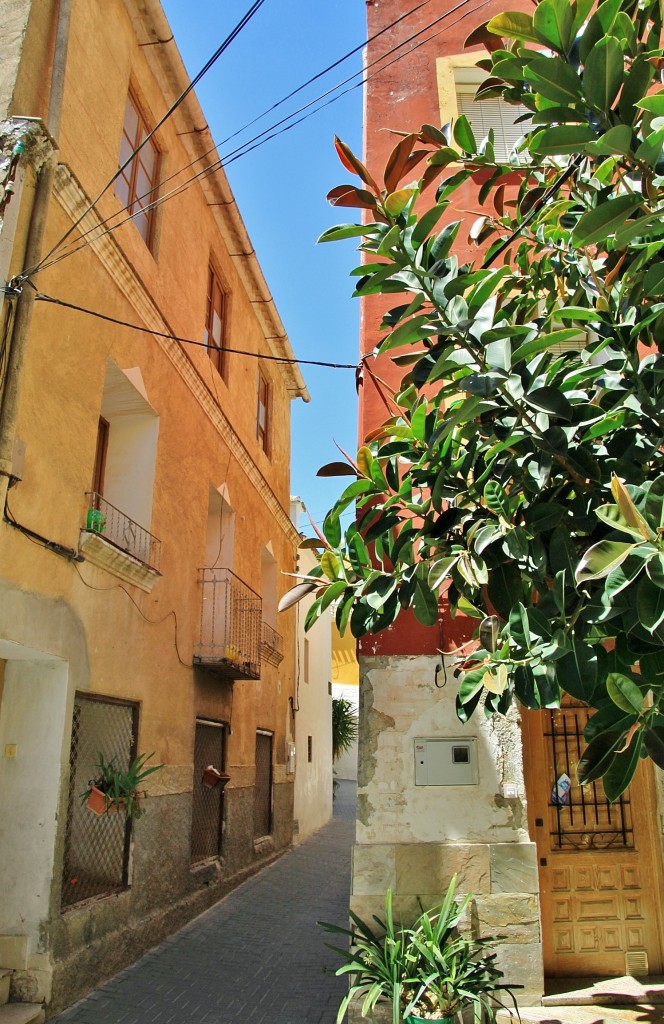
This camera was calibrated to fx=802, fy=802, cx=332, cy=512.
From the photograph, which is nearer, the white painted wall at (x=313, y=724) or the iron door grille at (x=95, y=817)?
the iron door grille at (x=95, y=817)

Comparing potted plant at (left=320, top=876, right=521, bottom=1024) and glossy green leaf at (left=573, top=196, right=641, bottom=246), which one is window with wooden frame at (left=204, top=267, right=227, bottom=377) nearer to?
potted plant at (left=320, top=876, right=521, bottom=1024)

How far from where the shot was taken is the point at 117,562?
23.5ft

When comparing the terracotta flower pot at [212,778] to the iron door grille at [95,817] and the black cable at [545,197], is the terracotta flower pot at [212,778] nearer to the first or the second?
the iron door grille at [95,817]

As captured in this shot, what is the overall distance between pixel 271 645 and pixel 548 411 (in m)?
10.8

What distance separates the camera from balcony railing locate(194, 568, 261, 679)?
31.3ft

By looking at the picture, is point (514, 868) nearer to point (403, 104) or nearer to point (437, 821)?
point (437, 821)

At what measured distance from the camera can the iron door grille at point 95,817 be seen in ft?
21.1

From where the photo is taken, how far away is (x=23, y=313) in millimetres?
5820

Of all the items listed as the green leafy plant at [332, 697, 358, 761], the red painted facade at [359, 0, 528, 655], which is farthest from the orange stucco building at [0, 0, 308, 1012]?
the green leafy plant at [332, 697, 358, 761]

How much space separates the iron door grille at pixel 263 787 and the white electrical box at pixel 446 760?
7.43 metres

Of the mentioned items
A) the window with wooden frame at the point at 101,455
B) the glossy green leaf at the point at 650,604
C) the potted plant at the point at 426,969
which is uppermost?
the window with wooden frame at the point at 101,455

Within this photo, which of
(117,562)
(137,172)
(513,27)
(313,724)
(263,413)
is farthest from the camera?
(313,724)

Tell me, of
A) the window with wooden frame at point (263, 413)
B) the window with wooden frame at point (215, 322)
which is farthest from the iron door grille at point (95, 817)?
the window with wooden frame at point (263, 413)

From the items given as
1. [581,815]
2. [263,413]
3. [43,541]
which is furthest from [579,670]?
[263,413]
